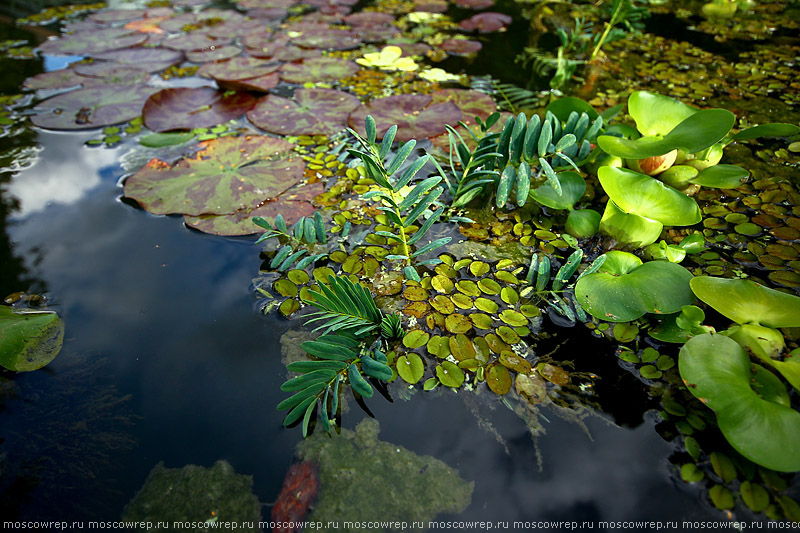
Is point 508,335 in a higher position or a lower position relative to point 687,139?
lower

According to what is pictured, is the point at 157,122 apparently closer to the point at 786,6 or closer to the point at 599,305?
the point at 599,305

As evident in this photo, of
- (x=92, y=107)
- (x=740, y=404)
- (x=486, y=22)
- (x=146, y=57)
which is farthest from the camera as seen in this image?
(x=486, y=22)

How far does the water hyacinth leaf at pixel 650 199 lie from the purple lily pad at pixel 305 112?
171 centimetres

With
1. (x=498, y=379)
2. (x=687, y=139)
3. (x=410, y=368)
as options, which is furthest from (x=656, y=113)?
(x=410, y=368)

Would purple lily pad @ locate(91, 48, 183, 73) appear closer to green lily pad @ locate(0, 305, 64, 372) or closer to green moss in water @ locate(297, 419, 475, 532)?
green lily pad @ locate(0, 305, 64, 372)

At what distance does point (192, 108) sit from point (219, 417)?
242 cm

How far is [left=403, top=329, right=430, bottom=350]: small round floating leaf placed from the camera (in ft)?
4.83

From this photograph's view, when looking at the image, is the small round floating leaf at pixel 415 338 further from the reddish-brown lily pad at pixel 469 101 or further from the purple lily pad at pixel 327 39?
the purple lily pad at pixel 327 39

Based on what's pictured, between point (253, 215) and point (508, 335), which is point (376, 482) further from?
point (253, 215)

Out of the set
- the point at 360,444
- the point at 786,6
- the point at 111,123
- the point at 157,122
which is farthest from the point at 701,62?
the point at 111,123

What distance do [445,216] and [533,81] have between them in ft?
6.31

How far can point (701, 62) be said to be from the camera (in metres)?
3.33

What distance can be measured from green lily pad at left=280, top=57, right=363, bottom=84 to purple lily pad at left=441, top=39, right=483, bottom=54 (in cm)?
96

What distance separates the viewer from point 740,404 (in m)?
1.10
